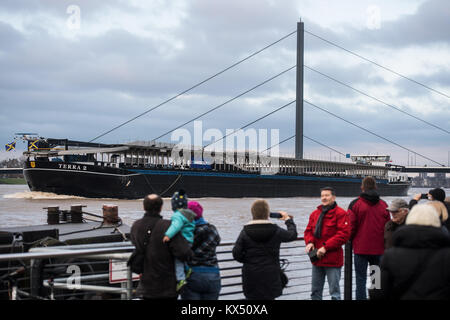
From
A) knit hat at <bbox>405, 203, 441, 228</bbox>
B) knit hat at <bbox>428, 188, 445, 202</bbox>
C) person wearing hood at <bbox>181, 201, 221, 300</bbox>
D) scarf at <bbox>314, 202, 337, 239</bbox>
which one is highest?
knit hat at <bbox>428, 188, 445, 202</bbox>

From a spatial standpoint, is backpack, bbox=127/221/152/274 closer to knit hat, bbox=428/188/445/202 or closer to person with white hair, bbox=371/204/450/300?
person with white hair, bbox=371/204/450/300

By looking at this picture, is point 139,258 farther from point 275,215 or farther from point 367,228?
point 367,228

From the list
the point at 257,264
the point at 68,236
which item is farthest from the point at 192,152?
the point at 257,264

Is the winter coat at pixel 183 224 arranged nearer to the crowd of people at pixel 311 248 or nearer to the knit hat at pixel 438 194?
the crowd of people at pixel 311 248

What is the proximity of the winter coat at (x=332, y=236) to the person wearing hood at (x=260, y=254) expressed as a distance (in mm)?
730

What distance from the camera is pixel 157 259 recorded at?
4.17 metres

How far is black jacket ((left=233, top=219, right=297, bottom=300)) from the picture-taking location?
4.50 metres

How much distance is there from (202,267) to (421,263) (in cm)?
192

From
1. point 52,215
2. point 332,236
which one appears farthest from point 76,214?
point 332,236

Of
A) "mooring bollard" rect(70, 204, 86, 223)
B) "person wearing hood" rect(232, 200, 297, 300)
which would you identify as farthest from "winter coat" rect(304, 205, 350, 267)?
"mooring bollard" rect(70, 204, 86, 223)

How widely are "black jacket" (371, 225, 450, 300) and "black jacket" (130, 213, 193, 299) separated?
5.58 ft

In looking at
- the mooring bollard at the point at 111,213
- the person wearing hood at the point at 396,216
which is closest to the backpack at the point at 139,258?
the person wearing hood at the point at 396,216
